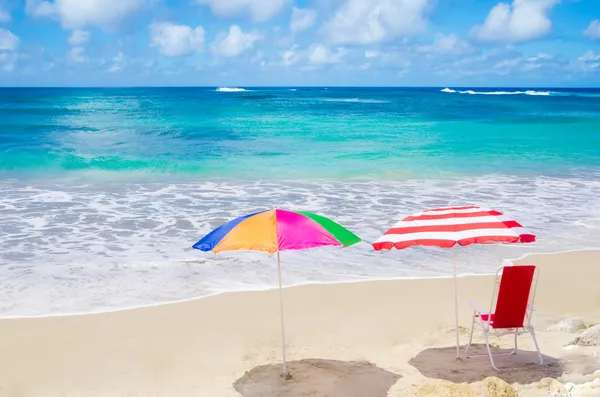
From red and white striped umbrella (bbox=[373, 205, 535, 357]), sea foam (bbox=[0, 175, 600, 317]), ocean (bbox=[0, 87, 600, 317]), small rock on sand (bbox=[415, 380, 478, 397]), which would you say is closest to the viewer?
small rock on sand (bbox=[415, 380, 478, 397])

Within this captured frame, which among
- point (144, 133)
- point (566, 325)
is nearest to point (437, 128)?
point (144, 133)

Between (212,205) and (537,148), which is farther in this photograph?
(537,148)

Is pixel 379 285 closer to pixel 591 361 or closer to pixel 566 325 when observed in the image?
pixel 566 325

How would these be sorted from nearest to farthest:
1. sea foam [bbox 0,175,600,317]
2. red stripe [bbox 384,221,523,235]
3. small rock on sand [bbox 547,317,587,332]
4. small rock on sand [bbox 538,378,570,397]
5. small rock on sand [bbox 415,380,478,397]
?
small rock on sand [bbox 415,380,478,397], small rock on sand [bbox 538,378,570,397], red stripe [bbox 384,221,523,235], small rock on sand [bbox 547,317,587,332], sea foam [bbox 0,175,600,317]

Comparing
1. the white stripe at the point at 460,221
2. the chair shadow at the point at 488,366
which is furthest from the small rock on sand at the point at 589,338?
the white stripe at the point at 460,221

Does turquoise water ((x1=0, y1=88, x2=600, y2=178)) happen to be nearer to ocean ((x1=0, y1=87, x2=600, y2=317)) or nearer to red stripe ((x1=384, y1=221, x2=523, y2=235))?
ocean ((x1=0, y1=87, x2=600, y2=317))

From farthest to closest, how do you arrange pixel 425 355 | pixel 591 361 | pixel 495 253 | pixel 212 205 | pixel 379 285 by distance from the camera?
pixel 212 205
pixel 495 253
pixel 379 285
pixel 425 355
pixel 591 361

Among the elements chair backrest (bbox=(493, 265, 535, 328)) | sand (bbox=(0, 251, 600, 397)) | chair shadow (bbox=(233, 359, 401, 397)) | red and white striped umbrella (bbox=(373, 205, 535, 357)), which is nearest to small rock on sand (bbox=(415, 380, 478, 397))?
sand (bbox=(0, 251, 600, 397))

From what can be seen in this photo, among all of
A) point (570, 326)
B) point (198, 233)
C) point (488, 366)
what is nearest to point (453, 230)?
point (488, 366)

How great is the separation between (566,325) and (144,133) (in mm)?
29984

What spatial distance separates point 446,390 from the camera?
4.86m

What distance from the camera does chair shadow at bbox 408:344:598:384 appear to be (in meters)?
5.57

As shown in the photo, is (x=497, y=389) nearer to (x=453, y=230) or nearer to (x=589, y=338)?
(x=453, y=230)

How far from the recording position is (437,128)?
3941 cm
